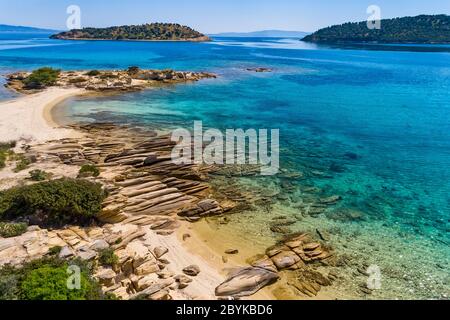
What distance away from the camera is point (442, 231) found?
2472 cm

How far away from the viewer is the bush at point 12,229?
65.6 feet

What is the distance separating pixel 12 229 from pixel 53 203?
2.82 m

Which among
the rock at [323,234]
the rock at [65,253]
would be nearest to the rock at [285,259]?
the rock at [323,234]

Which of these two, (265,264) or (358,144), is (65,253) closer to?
(265,264)

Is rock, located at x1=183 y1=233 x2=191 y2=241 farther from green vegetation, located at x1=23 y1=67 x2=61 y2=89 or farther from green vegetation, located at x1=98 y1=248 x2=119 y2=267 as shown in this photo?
green vegetation, located at x1=23 y1=67 x2=61 y2=89

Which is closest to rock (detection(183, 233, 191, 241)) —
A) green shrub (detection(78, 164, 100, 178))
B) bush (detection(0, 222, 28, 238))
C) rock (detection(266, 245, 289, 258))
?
rock (detection(266, 245, 289, 258))

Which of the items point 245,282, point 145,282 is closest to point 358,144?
point 245,282

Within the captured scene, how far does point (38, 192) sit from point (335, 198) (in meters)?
21.7

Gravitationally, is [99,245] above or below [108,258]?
above

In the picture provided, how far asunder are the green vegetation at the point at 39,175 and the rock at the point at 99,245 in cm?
1029

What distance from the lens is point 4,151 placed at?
3378 centimetres

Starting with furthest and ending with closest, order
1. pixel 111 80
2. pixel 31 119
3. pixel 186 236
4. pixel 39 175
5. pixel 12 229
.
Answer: pixel 111 80, pixel 31 119, pixel 39 175, pixel 186 236, pixel 12 229

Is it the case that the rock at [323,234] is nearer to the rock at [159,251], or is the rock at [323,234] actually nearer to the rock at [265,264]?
the rock at [265,264]

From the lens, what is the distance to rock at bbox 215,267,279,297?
18234mm
